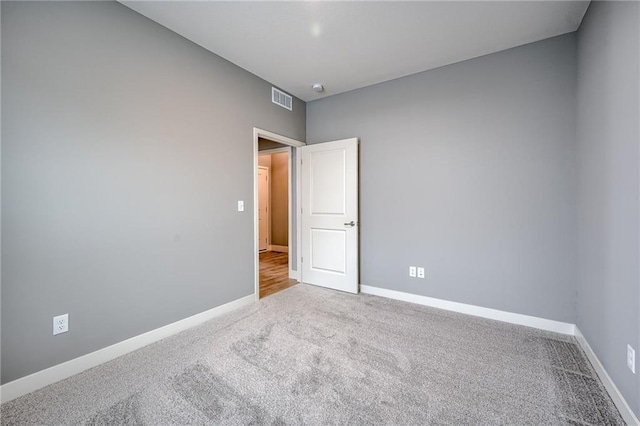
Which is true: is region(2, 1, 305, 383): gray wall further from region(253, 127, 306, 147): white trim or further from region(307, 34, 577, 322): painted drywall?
region(307, 34, 577, 322): painted drywall

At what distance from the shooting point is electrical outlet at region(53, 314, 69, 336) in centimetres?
179

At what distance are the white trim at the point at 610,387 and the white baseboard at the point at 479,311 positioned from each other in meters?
0.24

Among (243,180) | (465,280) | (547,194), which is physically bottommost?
(465,280)

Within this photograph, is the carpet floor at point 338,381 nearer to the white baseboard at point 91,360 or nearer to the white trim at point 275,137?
the white baseboard at point 91,360

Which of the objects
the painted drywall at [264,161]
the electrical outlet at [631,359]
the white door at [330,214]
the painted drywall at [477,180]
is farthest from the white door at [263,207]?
the electrical outlet at [631,359]

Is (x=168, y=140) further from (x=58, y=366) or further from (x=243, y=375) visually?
(x=243, y=375)

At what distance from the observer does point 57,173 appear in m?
1.78

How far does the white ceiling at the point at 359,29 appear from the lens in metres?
2.10

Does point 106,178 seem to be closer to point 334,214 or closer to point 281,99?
point 281,99

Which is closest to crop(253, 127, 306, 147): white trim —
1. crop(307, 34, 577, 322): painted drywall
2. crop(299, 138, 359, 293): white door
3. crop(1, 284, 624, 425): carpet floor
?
crop(299, 138, 359, 293): white door

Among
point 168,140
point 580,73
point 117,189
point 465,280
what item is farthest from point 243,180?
point 580,73

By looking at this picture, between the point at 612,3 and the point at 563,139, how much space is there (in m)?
1.08

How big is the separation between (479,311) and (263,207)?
17.3 ft

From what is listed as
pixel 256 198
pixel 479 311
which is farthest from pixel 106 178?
pixel 479 311
